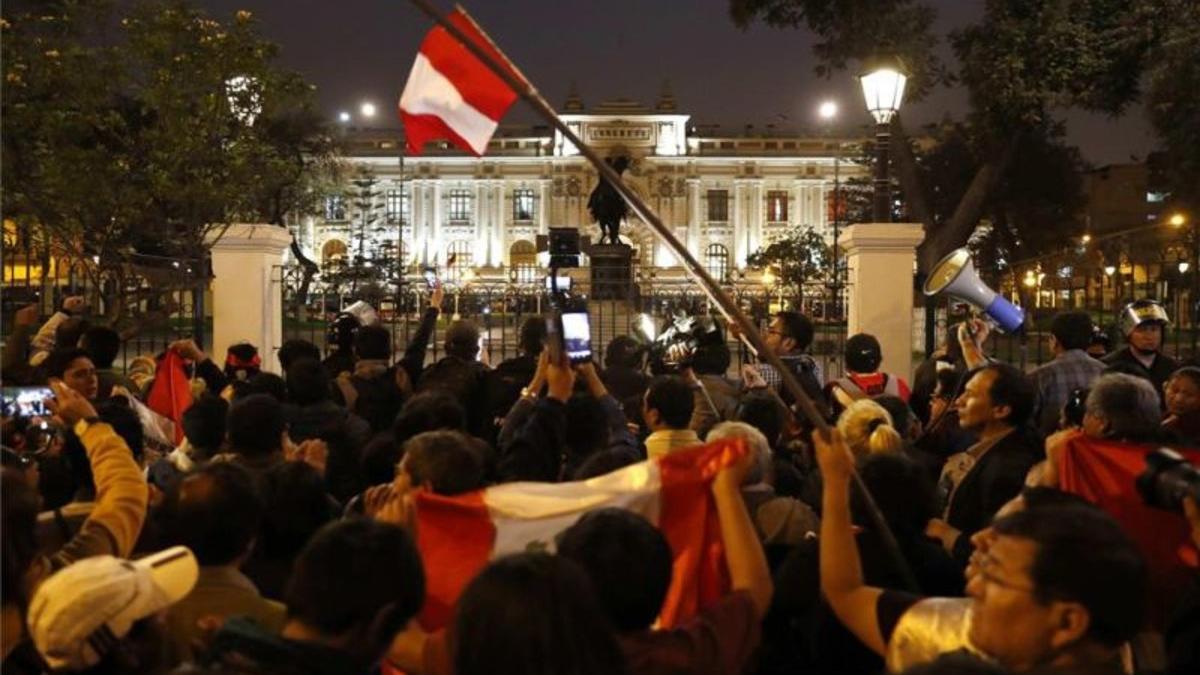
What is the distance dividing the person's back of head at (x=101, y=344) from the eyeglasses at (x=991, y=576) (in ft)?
18.4

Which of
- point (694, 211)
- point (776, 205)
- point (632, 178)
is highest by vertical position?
point (632, 178)

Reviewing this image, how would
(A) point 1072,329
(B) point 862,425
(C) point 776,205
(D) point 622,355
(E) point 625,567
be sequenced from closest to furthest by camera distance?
(E) point 625,567 → (B) point 862,425 → (A) point 1072,329 → (D) point 622,355 → (C) point 776,205

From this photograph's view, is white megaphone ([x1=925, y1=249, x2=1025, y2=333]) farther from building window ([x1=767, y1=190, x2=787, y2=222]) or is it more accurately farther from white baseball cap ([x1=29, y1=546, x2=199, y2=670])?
building window ([x1=767, y1=190, x2=787, y2=222])

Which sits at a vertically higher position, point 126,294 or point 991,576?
point 126,294

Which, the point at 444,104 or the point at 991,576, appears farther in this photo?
the point at 444,104

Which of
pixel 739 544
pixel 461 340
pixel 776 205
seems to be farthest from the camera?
pixel 776 205

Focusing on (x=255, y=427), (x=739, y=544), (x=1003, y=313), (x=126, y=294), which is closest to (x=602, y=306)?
(x=126, y=294)

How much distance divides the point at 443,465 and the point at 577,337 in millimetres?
3633

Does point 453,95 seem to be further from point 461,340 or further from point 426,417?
point 461,340

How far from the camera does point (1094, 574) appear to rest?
277 cm

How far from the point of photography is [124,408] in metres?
5.65

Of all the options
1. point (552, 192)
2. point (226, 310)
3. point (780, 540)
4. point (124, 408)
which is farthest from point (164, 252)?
point (552, 192)

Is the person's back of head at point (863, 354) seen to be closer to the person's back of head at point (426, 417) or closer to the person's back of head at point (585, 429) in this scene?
the person's back of head at point (585, 429)

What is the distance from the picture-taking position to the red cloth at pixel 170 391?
293 inches
